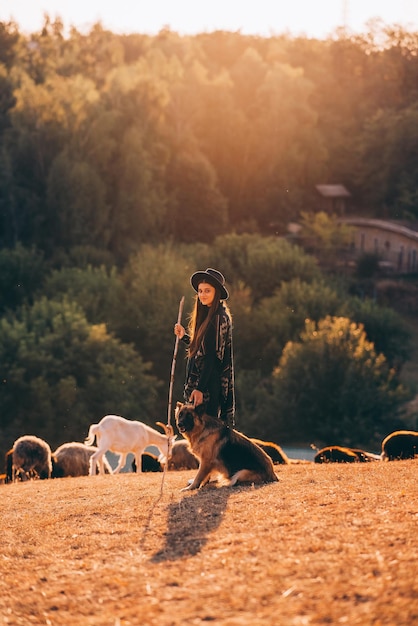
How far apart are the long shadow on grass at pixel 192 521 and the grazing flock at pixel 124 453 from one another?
20.8 ft

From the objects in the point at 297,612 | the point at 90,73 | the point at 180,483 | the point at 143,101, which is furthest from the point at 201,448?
the point at 90,73

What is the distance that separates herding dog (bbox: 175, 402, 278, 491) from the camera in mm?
11352

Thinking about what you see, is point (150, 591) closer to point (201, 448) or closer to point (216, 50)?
point (201, 448)

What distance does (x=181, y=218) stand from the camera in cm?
7169

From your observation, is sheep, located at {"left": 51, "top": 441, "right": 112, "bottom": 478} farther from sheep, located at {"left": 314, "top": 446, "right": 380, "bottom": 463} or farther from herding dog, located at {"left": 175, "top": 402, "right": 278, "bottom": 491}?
herding dog, located at {"left": 175, "top": 402, "right": 278, "bottom": 491}

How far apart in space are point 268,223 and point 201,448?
71.6 m

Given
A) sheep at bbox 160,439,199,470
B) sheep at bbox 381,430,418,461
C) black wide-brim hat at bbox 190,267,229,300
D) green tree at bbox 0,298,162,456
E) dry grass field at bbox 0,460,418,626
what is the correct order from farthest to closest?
1. green tree at bbox 0,298,162,456
2. sheep at bbox 160,439,199,470
3. sheep at bbox 381,430,418,461
4. black wide-brim hat at bbox 190,267,229,300
5. dry grass field at bbox 0,460,418,626

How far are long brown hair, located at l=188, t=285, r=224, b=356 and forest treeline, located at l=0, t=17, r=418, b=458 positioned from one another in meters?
34.7

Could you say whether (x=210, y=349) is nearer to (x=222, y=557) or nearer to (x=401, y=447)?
(x=222, y=557)

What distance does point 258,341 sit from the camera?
5662cm

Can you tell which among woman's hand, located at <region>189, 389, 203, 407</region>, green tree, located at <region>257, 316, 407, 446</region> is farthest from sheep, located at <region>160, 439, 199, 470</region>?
green tree, located at <region>257, 316, 407, 446</region>

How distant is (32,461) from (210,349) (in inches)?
366

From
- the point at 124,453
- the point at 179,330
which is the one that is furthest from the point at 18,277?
the point at 179,330

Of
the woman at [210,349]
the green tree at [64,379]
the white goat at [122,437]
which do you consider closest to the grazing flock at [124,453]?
the white goat at [122,437]
